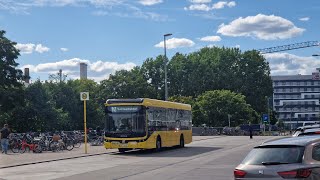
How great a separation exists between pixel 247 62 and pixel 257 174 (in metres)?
98.1

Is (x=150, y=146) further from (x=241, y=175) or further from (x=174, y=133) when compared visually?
(x=241, y=175)

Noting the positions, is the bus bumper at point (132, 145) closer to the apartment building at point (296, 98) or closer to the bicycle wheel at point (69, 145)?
the bicycle wheel at point (69, 145)

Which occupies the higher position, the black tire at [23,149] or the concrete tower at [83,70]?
the concrete tower at [83,70]

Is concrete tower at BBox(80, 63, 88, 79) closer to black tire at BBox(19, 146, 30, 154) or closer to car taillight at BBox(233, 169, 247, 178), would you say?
black tire at BBox(19, 146, 30, 154)

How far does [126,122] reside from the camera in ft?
92.7

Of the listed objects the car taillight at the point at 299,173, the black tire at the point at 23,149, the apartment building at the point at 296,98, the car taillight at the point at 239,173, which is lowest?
the black tire at the point at 23,149

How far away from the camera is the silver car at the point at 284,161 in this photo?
8.04 metres

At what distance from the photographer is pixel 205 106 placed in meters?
84.1

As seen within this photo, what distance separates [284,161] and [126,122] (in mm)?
20313

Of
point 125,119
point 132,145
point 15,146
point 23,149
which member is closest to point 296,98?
point 15,146

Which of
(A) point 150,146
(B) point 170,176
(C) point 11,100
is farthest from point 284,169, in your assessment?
(C) point 11,100

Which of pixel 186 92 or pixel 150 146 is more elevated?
pixel 186 92

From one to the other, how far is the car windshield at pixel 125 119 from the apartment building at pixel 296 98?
525 ft

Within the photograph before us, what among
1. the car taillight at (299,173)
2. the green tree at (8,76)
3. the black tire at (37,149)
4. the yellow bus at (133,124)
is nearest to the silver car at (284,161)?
the car taillight at (299,173)
